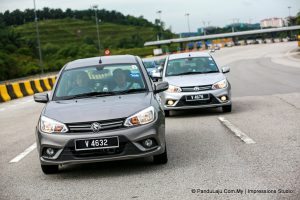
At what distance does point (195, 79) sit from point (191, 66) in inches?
45.3

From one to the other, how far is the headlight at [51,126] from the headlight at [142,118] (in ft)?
2.50

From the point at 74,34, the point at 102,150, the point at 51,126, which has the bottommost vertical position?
the point at 102,150

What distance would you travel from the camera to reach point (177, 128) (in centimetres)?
1127

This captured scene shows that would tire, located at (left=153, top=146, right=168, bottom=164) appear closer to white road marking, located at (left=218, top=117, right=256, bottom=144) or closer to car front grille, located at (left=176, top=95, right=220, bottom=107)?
white road marking, located at (left=218, top=117, right=256, bottom=144)

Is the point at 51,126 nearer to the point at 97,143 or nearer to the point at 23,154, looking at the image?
the point at 97,143

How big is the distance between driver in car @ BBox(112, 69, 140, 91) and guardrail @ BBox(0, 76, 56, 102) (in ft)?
61.9

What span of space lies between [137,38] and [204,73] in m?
161

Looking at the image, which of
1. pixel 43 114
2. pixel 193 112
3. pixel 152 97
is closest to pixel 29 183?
pixel 43 114

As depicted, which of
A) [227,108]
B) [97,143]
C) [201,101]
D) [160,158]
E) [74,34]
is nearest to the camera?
[97,143]

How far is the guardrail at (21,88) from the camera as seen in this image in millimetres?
27000

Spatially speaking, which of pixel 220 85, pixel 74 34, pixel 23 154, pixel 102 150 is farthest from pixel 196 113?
pixel 74 34

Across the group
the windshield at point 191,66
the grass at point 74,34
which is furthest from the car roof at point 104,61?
the grass at point 74,34

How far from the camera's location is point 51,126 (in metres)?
7.14

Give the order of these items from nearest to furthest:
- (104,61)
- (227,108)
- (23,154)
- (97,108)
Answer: (97,108) → (104,61) → (23,154) → (227,108)
